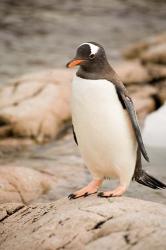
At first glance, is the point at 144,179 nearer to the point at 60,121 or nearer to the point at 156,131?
the point at 156,131

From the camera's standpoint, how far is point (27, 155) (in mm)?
8305

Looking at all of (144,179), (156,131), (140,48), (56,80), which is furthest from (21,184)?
(140,48)

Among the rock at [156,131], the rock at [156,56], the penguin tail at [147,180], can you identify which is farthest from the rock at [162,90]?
the penguin tail at [147,180]

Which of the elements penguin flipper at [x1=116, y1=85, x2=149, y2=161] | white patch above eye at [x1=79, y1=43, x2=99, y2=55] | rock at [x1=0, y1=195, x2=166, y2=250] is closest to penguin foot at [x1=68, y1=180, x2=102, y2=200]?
rock at [x1=0, y1=195, x2=166, y2=250]

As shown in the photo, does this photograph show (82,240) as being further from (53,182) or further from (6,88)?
(6,88)

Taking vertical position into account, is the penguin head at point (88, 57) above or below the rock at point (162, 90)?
above

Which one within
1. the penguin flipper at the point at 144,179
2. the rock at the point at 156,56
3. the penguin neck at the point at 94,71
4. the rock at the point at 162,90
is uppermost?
the penguin neck at the point at 94,71

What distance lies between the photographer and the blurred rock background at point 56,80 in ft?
22.4

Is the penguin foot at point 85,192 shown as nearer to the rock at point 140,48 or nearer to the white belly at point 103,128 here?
the white belly at point 103,128

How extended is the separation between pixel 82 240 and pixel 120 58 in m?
9.41

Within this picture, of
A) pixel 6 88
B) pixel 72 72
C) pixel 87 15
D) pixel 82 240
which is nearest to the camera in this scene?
pixel 82 240

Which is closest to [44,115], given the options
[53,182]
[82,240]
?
[53,182]

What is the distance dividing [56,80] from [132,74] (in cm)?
148

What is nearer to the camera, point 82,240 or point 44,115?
point 82,240
